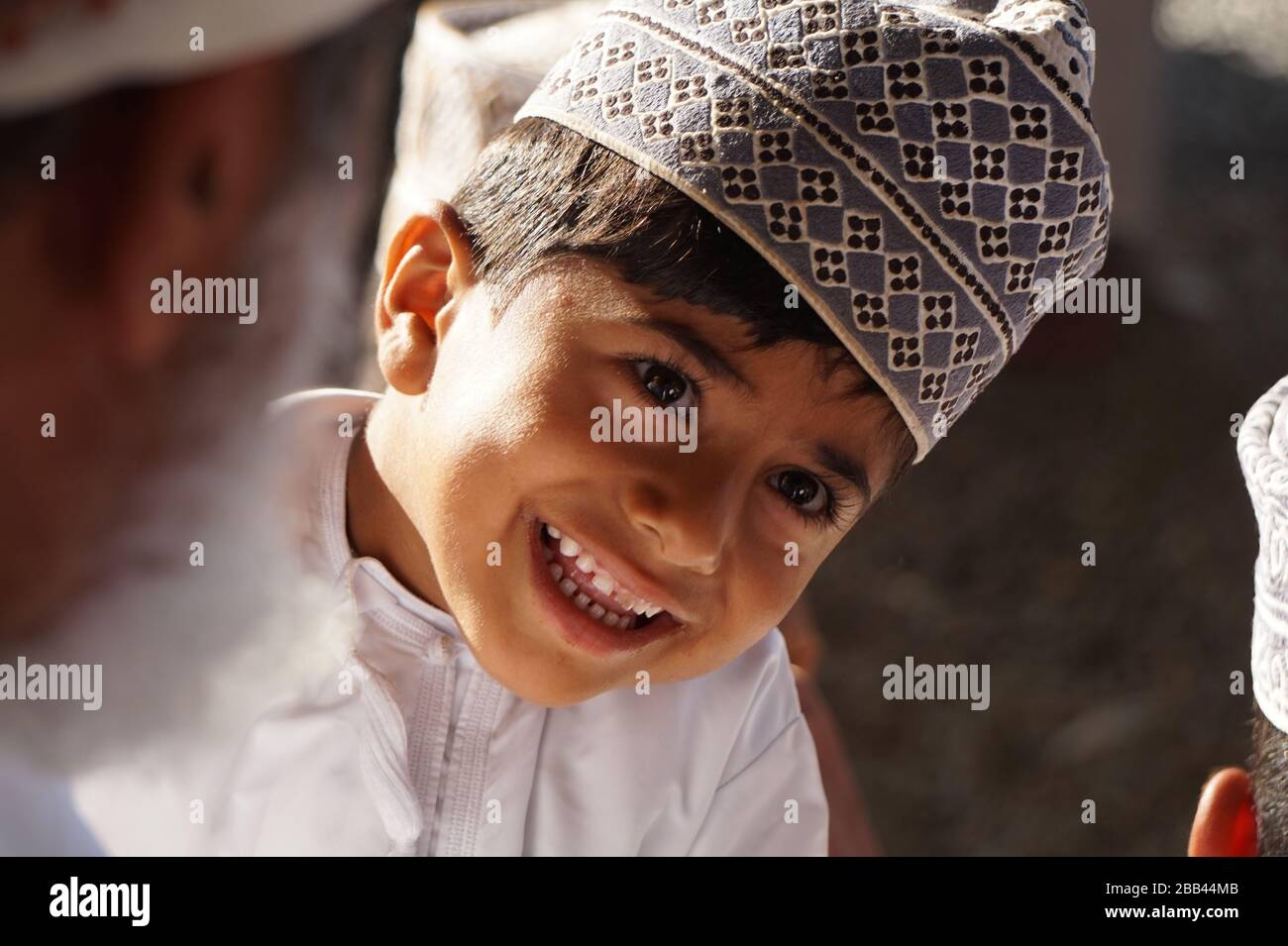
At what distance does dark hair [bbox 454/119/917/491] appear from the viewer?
0.90 m

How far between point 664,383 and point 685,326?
0.04 metres

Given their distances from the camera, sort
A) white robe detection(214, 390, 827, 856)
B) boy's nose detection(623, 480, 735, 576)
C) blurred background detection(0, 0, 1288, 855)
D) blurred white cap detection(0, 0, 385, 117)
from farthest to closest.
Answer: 1. blurred background detection(0, 0, 1288, 855)
2. white robe detection(214, 390, 827, 856)
3. boy's nose detection(623, 480, 735, 576)
4. blurred white cap detection(0, 0, 385, 117)

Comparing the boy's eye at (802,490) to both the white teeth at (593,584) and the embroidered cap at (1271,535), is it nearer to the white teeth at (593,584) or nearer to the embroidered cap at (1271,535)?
the white teeth at (593,584)

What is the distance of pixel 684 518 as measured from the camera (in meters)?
0.90

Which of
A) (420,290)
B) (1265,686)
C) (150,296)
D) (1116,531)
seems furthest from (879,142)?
(1116,531)

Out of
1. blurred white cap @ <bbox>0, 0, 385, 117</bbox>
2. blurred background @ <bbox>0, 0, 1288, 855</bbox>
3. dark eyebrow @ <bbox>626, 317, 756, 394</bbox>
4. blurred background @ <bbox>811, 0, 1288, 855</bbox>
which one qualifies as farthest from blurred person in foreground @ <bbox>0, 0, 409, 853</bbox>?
blurred background @ <bbox>811, 0, 1288, 855</bbox>

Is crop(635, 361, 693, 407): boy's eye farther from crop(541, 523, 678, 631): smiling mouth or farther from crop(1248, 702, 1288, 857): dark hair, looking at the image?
crop(1248, 702, 1288, 857): dark hair

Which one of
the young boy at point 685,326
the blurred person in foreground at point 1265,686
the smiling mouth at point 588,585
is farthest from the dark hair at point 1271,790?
the smiling mouth at point 588,585

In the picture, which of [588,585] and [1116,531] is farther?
[1116,531]

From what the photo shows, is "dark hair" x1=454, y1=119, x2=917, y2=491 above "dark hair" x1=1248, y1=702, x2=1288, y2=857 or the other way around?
above

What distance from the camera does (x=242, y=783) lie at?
1.04 metres

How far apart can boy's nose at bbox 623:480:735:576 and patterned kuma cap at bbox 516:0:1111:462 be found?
0.13 m

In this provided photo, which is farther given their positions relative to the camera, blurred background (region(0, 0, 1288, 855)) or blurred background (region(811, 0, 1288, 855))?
blurred background (region(811, 0, 1288, 855))

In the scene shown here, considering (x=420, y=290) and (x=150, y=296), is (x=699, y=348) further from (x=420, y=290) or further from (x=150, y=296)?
(x=150, y=296)
